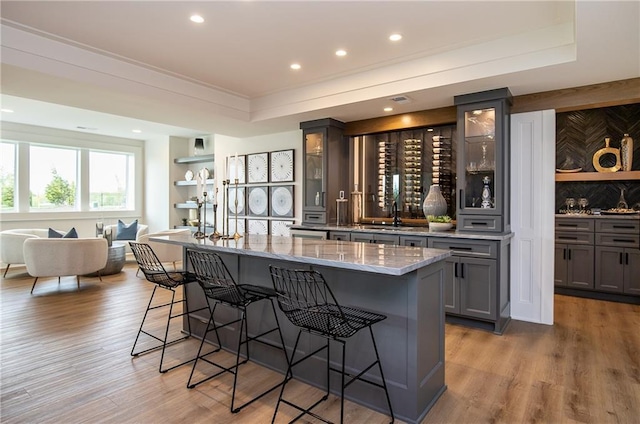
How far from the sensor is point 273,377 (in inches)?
107

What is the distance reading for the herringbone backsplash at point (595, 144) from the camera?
4.96 meters

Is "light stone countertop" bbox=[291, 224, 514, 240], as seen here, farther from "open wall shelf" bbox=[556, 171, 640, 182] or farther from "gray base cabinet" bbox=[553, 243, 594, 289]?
"open wall shelf" bbox=[556, 171, 640, 182]

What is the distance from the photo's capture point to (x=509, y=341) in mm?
3389

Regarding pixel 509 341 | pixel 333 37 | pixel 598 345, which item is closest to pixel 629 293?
pixel 598 345

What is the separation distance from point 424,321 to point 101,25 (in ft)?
11.1

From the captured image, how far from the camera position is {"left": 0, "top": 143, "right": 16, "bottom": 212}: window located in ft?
23.1

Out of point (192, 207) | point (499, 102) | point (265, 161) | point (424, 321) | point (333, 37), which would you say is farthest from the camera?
point (192, 207)

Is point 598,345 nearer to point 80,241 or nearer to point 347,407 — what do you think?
point 347,407

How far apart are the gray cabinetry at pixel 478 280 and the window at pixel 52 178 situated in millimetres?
7764

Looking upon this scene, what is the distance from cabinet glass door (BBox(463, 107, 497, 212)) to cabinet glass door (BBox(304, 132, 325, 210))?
1899 millimetres

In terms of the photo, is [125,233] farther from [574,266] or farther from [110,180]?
[574,266]

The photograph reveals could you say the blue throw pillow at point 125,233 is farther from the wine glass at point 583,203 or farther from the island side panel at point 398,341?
the wine glass at point 583,203

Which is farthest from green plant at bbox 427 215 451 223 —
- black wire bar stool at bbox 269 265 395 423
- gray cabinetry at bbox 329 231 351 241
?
black wire bar stool at bbox 269 265 395 423

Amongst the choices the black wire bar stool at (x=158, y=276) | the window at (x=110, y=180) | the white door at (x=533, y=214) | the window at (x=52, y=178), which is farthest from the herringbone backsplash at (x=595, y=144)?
the window at (x=52, y=178)
